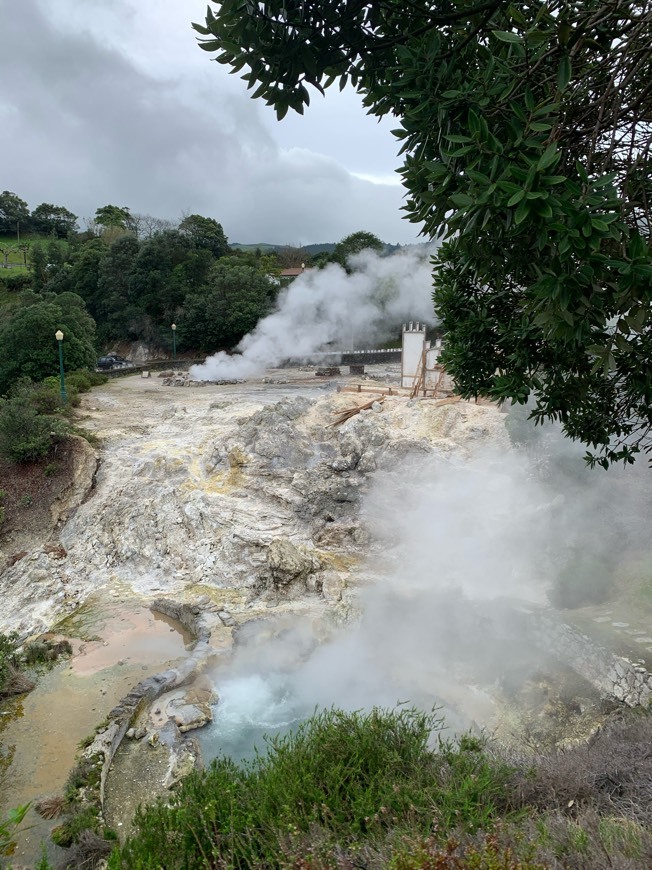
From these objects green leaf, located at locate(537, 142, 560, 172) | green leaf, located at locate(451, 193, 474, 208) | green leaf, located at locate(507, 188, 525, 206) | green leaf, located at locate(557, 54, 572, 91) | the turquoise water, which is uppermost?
green leaf, located at locate(557, 54, 572, 91)

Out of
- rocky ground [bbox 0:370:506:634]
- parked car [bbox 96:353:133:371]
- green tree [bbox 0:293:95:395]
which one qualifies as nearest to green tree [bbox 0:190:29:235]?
parked car [bbox 96:353:133:371]

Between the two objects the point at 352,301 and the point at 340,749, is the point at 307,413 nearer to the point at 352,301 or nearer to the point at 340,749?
the point at 352,301

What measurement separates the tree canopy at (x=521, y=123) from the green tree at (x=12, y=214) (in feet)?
199

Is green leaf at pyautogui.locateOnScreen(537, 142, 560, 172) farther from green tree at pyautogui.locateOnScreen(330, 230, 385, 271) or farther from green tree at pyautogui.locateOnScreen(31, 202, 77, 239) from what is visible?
green tree at pyautogui.locateOnScreen(31, 202, 77, 239)

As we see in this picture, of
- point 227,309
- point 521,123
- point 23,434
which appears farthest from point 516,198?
point 227,309

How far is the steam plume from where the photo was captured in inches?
946

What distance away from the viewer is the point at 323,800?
3.78 meters

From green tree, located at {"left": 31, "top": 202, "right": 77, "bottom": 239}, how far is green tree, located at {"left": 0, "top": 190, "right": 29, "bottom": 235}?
85 centimetres

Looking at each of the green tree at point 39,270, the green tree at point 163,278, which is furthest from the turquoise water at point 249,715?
the green tree at point 39,270

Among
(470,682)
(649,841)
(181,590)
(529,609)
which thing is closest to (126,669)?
(181,590)

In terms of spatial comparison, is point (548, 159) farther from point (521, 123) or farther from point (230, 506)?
point (230, 506)

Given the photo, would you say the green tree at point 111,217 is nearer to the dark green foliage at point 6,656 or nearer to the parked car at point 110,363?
the parked car at point 110,363

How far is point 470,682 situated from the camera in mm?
7715

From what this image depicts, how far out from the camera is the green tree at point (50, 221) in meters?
55.1
